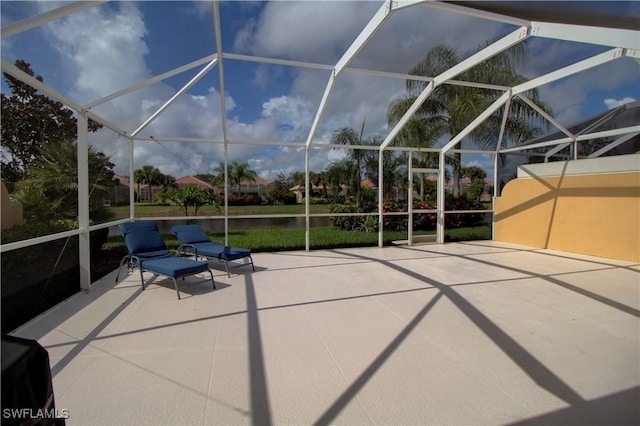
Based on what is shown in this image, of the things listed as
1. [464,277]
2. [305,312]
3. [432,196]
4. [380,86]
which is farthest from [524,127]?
[305,312]

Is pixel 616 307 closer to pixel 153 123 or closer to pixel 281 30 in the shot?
pixel 281 30

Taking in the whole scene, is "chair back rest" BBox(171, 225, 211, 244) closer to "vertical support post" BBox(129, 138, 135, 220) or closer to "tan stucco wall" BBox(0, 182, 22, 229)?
Answer: "vertical support post" BBox(129, 138, 135, 220)

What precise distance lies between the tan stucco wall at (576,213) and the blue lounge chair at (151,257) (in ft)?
27.4

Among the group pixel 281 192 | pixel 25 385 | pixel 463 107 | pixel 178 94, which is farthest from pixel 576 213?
pixel 25 385

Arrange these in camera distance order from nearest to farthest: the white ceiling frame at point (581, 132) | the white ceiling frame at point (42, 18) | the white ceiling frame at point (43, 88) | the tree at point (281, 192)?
the white ceiling frame at point (42, 18) → the white ceiling frame at point (43, 88) → the white ceiling frame at point (581, 132) → the tree at point (281, 192)

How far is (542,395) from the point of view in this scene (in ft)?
7.65

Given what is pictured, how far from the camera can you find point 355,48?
5156 millimetres

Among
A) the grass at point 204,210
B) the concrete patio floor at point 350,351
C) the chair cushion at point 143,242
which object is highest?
the grass at point 204,210

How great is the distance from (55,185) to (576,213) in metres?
10.3

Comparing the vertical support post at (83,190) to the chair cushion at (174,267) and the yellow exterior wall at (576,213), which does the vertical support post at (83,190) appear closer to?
the chair cushion at (174,267)

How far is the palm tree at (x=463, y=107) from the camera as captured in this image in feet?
29.0

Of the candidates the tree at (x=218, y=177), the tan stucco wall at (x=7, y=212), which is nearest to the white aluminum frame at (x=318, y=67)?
the tan stucco wall at (x=7, y=212)

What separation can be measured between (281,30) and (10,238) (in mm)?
4441

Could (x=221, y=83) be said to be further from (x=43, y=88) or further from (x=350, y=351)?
(x=350, y=351)
